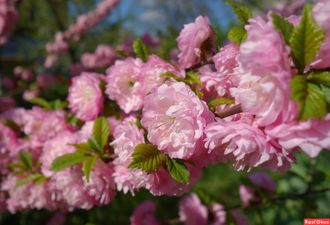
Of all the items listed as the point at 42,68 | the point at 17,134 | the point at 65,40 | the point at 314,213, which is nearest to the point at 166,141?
the point at 314,213

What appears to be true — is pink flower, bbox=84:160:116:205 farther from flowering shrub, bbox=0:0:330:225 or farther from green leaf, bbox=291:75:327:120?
green leaf, bbox=291:75:327:120

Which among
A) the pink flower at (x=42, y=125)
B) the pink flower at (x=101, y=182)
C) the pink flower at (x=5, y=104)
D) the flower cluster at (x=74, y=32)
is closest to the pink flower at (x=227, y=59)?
the pink flower at (x=101, y=182)

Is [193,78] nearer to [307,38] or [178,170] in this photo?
[178,170]

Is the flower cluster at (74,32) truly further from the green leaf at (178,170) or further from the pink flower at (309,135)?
the pink flower at (309,135)

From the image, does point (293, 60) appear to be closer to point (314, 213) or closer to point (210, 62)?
point (210, 62)

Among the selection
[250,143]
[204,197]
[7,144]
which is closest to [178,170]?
[250,143]

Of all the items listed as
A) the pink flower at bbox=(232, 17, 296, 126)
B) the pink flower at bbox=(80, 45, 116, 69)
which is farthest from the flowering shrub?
the pink flower at bbox=(80, 45, 116, 69)
